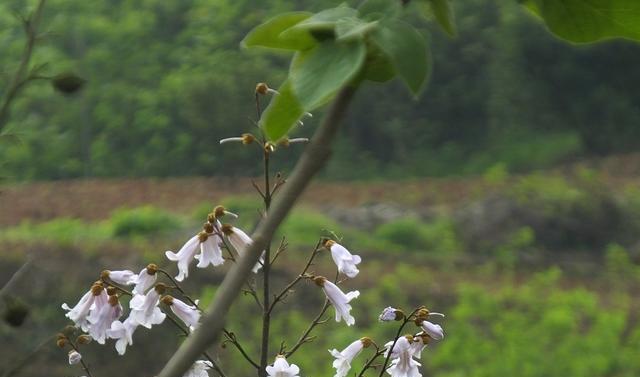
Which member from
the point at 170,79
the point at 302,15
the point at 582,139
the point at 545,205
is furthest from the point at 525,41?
the point at 302,15

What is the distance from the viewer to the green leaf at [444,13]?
192 mm

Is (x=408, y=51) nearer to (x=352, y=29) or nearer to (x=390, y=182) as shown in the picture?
(x=352, y=29)

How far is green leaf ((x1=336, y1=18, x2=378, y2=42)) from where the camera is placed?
7.0 inches

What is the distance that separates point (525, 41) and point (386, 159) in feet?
3.26

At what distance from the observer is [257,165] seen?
6.25 meters

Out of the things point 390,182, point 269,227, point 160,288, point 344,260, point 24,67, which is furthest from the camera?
point 390,182

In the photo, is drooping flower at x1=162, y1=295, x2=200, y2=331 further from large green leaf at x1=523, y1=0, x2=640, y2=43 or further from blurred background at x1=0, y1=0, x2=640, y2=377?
blurred background at x1=0, y1=0, x2=640, y2=377

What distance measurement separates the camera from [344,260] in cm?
81

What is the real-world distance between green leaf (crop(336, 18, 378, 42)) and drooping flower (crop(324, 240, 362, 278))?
609 mm

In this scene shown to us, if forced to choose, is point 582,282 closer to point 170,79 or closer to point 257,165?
point 257,165

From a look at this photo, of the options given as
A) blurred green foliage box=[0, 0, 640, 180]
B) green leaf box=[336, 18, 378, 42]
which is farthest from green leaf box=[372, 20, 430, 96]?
blurred green foliage box=[0, 0, 640, 180]

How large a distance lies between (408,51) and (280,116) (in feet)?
0.08

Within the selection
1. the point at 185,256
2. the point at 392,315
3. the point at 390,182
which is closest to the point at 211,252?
the point at 185,256

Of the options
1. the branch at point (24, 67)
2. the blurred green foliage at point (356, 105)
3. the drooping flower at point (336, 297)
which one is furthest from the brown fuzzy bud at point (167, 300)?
the blurred green foliage at point (356, 105)
